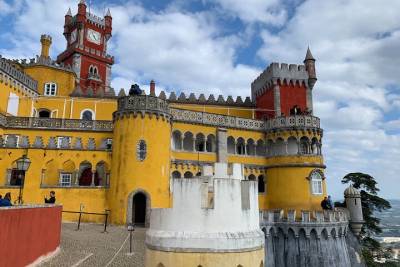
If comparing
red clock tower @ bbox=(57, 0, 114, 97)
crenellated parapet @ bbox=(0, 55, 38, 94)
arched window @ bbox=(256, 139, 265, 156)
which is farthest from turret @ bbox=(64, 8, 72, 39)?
arched window @ bbox=(256, 139, 265, 156)

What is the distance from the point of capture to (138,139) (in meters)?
25.1

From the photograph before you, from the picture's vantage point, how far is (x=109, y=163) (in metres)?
26.6

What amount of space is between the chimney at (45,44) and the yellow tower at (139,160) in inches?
682

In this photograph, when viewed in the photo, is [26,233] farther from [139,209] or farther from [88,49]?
[88,49]

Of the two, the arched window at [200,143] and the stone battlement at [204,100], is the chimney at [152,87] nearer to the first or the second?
the stone battlement at [204,100]

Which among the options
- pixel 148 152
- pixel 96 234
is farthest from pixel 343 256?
pixel 96 234

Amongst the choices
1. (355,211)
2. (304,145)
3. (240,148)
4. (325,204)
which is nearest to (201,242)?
(325,204)

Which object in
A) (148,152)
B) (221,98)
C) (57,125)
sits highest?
(221,98)

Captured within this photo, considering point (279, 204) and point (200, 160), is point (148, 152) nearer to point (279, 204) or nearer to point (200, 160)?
point (200, 160)

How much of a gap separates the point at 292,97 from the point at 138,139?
1920 cm

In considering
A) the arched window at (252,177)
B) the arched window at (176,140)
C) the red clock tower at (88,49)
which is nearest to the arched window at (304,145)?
the arched window at (252,177)

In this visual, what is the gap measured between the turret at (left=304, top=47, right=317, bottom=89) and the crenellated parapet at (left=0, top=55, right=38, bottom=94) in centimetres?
2923

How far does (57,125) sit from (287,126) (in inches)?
822

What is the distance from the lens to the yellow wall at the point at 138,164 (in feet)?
79.7
